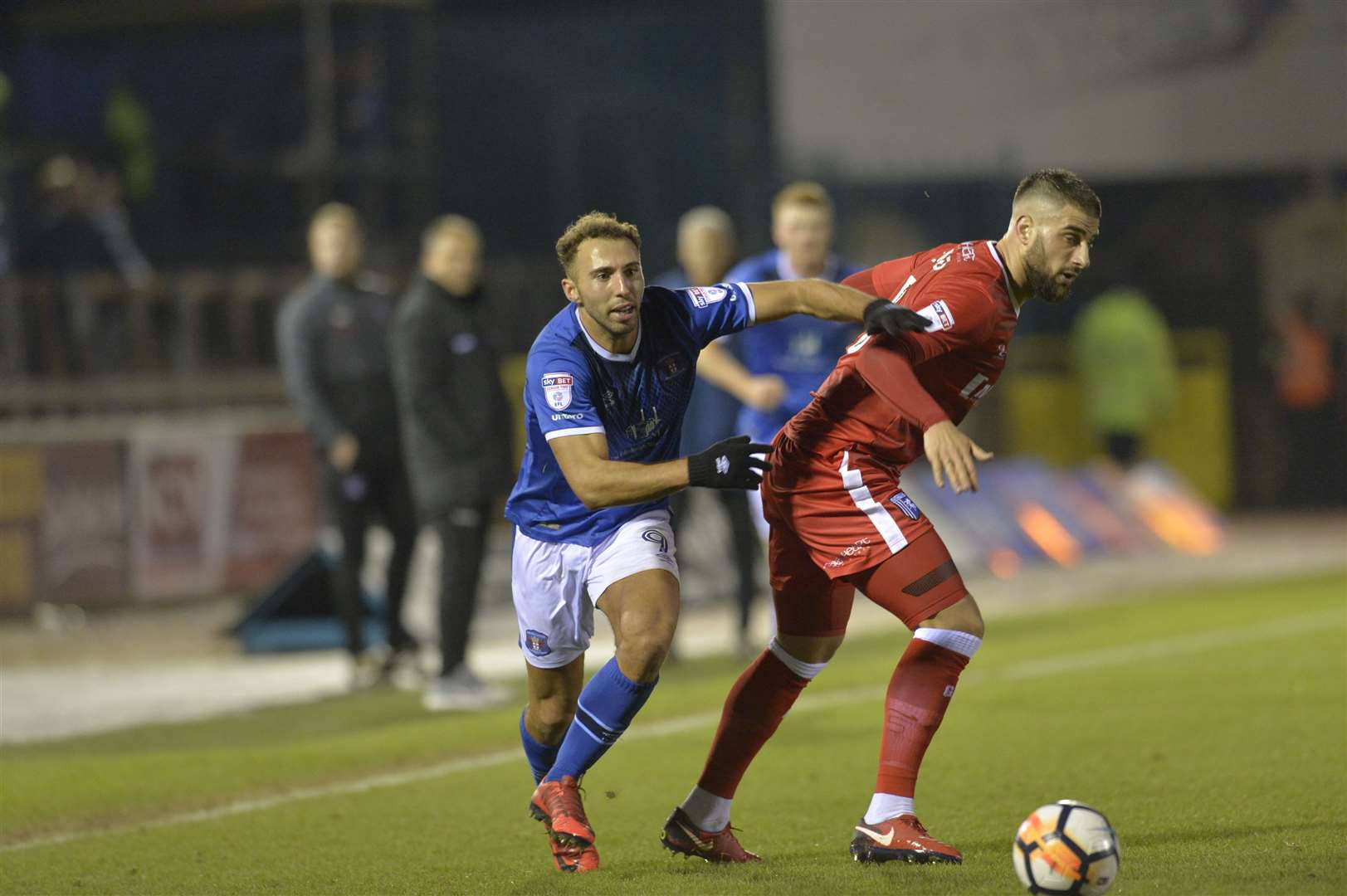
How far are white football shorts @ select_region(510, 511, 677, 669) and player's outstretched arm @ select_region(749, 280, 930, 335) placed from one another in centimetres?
Answer: 71

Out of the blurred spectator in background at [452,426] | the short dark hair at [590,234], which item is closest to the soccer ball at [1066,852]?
the short dark hair at [590,234]

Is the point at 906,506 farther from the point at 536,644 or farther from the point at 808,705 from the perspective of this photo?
the point at 808,705

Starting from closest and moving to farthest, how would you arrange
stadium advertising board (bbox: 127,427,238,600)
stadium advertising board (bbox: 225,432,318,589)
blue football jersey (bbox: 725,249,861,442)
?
blue football jersey (bbox: 725,249,861,442), stadium advertising board (bbox: 127,427,238,600), stadium advertising board (bbox: 225,432,318,589)

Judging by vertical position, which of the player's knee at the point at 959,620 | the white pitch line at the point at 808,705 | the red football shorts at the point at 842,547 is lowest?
the white pitch line at the point at 808,705

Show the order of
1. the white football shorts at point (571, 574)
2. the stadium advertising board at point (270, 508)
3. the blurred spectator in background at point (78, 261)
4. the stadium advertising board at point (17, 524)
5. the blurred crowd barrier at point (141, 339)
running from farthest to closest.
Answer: the blurred spectator in background at point (78, 261), the blurred crowd barrier at point (141, 339), the stadium advertising board at point (270, 508), the stadium advertising board at point (17, 524), the white football shorts at point (571, 574)

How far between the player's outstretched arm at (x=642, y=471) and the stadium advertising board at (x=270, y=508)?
9.37 meters

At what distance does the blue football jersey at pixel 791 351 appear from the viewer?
956 centimetres

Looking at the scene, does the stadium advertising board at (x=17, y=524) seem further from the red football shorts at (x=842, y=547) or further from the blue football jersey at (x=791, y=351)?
the red football shorts at (x=842, y=547)

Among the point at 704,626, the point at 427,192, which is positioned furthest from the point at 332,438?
the point at 427,192

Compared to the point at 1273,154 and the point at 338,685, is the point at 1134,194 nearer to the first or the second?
the point at 1273,154

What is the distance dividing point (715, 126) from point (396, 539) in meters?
10.7

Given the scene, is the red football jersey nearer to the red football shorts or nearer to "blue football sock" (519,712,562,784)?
the red football shorts

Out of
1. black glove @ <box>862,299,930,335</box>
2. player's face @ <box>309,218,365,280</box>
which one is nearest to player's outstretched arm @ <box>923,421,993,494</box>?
black glove @ <box>862,299,930,335</box>

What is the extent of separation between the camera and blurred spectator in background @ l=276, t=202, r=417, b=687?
1039 cm
